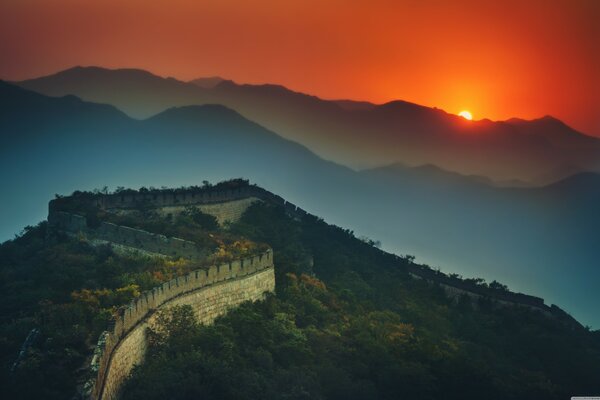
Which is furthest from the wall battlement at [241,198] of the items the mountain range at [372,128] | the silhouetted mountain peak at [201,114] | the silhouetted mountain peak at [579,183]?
the silhouetted mountain peak at [579,183]

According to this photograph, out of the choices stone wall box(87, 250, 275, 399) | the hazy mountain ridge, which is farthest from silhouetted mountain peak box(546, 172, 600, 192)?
stone wall box(87, 250, 275, 399)

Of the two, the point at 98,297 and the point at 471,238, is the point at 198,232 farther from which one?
the point at 471,238

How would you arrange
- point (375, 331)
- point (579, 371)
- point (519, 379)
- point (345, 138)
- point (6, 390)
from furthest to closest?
point (345, 138) → point (579, 371) → point (519, 379) → point (375, 331) → point (6, 390)

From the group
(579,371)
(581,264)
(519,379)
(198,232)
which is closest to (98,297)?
(198,232)

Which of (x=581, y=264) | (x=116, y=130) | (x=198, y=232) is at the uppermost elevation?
(x=116, y=130)

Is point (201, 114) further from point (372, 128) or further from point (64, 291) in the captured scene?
point (64, 291)

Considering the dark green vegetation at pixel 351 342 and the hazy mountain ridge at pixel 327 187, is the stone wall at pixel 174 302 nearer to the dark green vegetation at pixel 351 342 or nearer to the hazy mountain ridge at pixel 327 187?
the dark green vegetation at pixel 351 342
